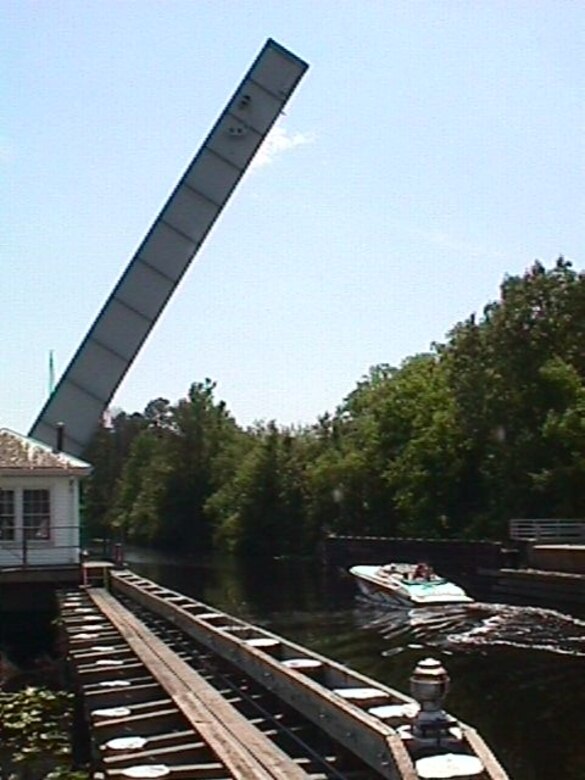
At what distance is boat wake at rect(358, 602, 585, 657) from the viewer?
80.2ft

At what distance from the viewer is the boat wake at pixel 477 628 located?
80.2 feet

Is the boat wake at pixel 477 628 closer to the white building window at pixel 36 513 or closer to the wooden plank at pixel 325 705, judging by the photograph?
the white building window at pixel 36 513

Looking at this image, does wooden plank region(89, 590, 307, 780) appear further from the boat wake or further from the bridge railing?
the bridge railing

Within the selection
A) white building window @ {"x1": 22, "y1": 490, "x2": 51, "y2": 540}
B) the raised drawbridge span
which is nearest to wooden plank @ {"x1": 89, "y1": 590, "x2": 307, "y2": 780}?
white building window @ {"x1": 22, "y1": 490, "x2": 51, "y2": 540}

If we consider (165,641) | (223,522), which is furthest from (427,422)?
(165,641)

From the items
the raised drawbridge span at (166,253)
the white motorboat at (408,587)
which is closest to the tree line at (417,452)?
the white motorboat at (408,587)

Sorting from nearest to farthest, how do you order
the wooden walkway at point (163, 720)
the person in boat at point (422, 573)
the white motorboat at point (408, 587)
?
the wooden walkway at point (163, 720) → the white motorboat at point (408, 587) → the person in boat at point (422, 573)

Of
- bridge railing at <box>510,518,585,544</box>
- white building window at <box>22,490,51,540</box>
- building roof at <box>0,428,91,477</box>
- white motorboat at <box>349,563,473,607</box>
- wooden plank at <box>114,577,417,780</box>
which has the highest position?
bridge railing at <box>510,518,585,544</box>

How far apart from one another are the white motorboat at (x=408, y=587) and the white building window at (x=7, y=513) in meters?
11.8

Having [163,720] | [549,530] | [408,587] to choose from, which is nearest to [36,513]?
[408,587]

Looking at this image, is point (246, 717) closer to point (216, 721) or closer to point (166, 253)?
point (216, 721)

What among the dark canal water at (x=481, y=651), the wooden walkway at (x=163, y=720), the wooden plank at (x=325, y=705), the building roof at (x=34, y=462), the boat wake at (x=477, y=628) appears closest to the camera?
the wooden plank at (x=325, y=705)

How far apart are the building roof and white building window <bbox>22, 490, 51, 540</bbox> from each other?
0.57 meters

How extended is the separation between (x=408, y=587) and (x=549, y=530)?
13278mm
